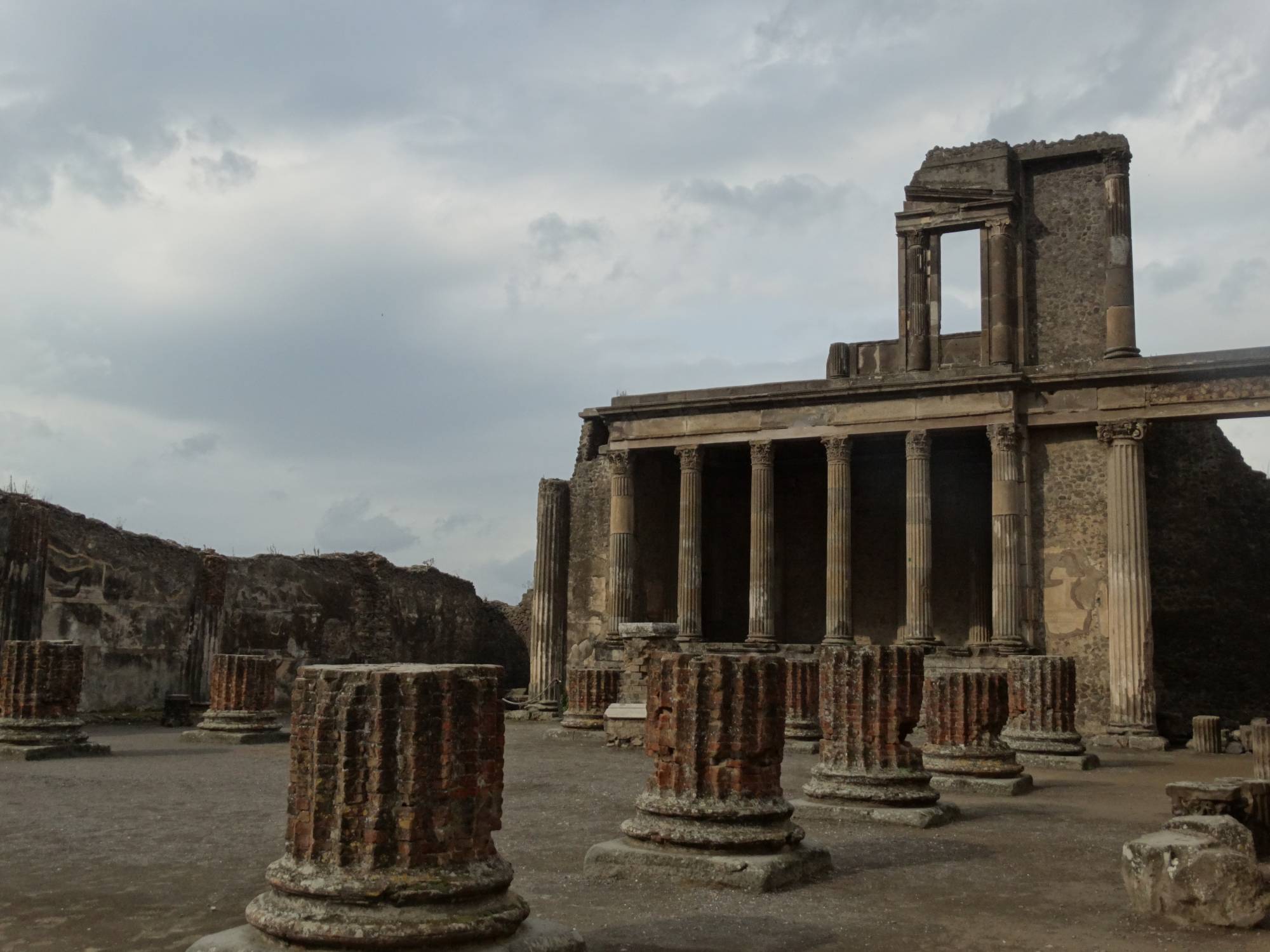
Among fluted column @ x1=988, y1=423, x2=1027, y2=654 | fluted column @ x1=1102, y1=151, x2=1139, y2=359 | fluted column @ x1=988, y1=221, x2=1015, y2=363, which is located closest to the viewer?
fluted column @ x1=988, y1=423, x2=1027, y2=654

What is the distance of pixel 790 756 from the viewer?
14.3 m

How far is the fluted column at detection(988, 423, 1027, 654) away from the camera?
20.4 metres

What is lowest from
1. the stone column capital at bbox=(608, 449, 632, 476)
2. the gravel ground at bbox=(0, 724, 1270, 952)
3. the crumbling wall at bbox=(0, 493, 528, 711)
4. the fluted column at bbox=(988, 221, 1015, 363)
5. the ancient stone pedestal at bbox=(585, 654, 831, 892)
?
the gravel ground at bbox=(0, 724, 1270, 952)

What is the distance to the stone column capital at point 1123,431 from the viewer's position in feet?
65.5

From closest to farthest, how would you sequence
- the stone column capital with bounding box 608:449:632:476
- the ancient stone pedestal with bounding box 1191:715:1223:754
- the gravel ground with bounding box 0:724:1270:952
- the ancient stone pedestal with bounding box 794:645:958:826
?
1. the gravel ground with bounding box 0:724:1270:952
2. the ancient stone pedestal with bounding box 794:645:958:826
3. the ancient stone pedestal with bounding box 1191:715:1223:754
4. the stone column capital with bounding box 608:449:632:476

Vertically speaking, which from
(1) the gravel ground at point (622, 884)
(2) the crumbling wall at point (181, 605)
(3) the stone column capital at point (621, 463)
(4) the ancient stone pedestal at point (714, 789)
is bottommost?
(1) the gravel ground at point (622, 884)

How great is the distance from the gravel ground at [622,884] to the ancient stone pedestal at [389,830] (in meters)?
0.71

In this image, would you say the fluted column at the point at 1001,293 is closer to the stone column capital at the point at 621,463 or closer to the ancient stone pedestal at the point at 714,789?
the stone column capital at the point at 621,463

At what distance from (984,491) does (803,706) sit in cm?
1089

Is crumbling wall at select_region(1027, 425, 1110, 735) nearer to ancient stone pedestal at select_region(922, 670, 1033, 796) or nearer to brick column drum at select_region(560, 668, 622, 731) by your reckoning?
brick column drum at select_region(560, 668, 622, 731)

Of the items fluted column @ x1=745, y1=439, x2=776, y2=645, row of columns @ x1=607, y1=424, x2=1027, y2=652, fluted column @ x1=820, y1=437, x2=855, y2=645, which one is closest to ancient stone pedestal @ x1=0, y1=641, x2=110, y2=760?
row of columns @ x1=607, y1=424, x2=1027, y2=652

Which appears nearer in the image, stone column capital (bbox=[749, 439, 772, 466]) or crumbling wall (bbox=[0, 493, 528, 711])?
crumbling wall (bbox=[0, 493, 528, 711])

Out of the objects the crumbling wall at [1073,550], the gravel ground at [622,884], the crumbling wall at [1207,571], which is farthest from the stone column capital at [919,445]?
the gravel ground at [622,884]

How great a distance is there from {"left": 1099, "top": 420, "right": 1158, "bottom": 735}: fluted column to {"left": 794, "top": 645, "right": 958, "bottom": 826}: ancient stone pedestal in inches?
453
